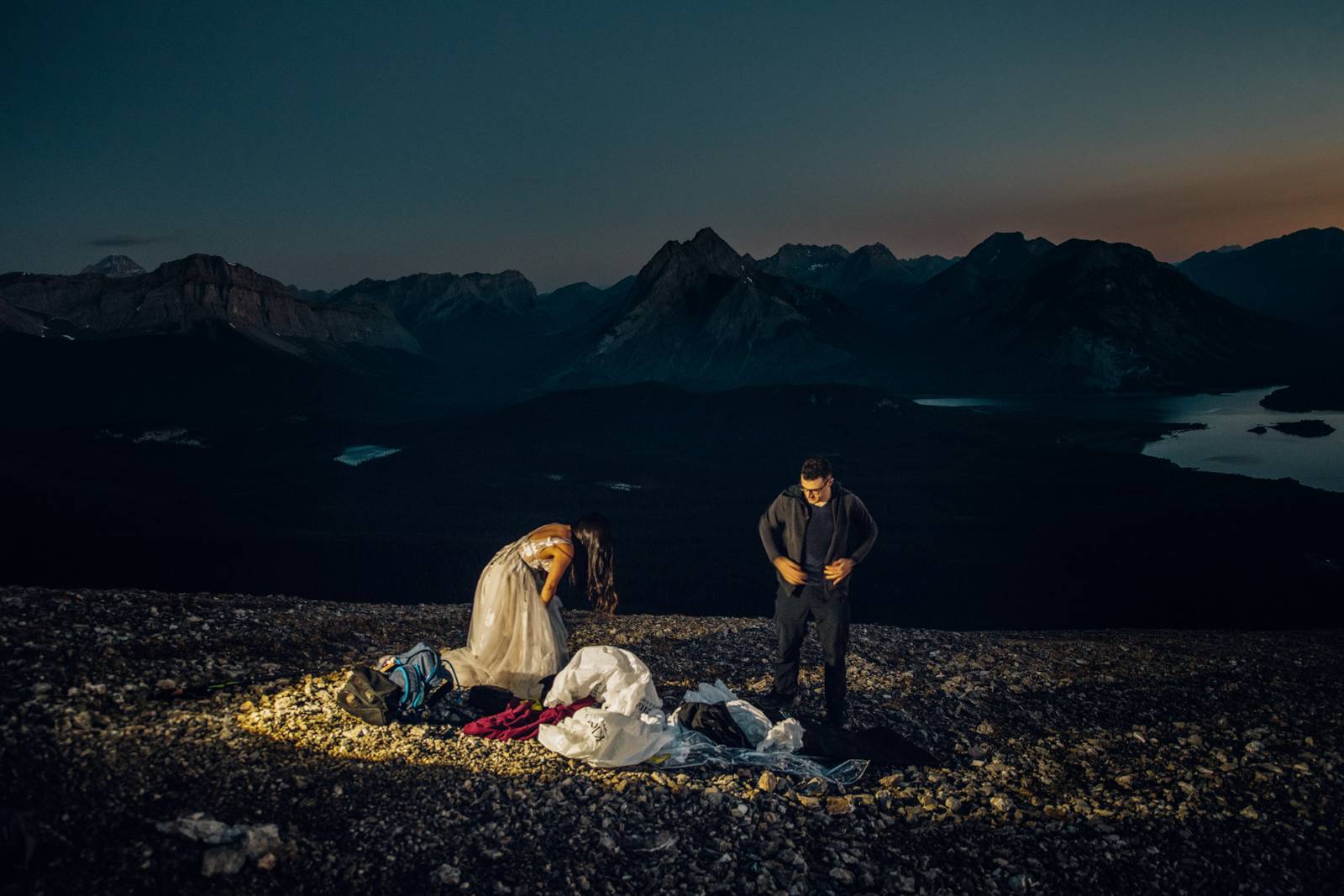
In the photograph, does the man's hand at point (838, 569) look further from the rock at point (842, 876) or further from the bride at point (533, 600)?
the rock at point (842, 876)

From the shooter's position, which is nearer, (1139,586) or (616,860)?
(616,860)

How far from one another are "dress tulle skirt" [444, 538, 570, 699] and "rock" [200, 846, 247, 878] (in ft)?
10.7

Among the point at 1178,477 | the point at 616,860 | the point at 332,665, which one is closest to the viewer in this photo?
the point at 616,860

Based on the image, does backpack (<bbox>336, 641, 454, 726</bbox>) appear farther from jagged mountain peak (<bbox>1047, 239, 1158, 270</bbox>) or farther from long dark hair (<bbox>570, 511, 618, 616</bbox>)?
jagged mountain peak (<bbox>1047, 239, 1158, 270</bbox>)

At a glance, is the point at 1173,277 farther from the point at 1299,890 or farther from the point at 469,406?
the point at 1299,890

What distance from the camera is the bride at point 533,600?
8.19m

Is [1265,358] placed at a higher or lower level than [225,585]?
higher

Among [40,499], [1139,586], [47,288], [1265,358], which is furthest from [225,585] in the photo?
[1265,358]

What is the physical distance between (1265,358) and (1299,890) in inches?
7921

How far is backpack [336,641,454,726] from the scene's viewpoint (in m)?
7.61

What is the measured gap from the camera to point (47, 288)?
6255 inches

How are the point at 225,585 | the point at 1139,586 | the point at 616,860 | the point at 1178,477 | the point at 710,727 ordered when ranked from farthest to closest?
the point at 1178,477, the point at 1139,586, the point at 225,585, the point at 710,727, the point at 616,860

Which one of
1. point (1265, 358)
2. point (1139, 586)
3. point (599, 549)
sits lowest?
point (1139, 586)

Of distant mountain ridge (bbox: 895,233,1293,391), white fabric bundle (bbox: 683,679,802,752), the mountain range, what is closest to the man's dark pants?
white fabric bundle (bbox: 683,679,802,752)
